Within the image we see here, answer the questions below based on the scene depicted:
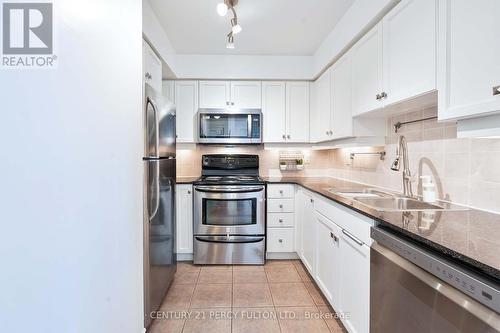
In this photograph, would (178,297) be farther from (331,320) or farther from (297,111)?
(297,111)

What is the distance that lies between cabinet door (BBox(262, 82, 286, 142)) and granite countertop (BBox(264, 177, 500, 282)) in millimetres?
1902

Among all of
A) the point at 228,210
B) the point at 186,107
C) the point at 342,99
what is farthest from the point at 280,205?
the point at 186,107

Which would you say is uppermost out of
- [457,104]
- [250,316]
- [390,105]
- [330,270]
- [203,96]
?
[203,96]

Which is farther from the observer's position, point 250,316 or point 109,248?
point 250,316

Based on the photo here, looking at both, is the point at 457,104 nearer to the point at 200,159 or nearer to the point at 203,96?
the point at 203,96

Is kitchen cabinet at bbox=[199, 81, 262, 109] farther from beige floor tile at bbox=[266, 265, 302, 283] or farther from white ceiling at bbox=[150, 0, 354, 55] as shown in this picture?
beige floor tile at bbox=[266, 265, 302, 283]

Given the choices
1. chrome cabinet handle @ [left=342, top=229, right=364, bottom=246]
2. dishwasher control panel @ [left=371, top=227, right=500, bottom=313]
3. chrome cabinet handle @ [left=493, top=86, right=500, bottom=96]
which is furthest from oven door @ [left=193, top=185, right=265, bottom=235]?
chrome cabinet handle @ [left=493, top=86, right=500, bottom=96]

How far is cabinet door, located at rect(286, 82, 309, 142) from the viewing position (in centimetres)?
322

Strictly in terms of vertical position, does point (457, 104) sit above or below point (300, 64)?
below

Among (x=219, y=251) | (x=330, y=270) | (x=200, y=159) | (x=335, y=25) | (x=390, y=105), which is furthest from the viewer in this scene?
(x=200, y=159)

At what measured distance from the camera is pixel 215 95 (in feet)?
10.3

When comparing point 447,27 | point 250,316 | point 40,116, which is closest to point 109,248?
point 40,116

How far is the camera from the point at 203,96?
3139mm

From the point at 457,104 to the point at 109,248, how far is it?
1.63 meters
